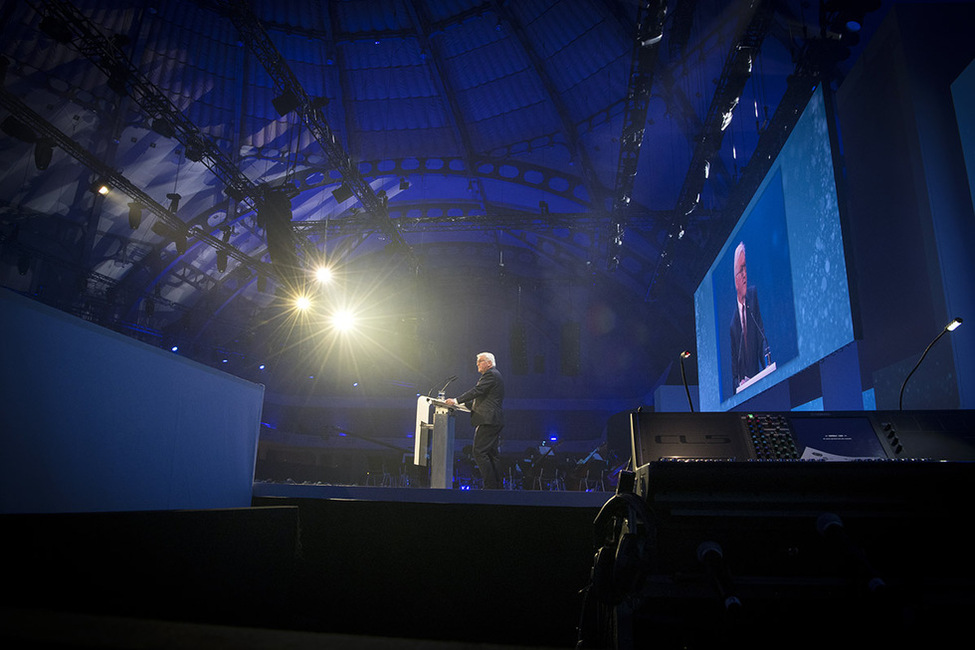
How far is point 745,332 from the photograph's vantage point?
457 cm

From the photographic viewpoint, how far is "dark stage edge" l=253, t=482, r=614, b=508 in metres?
2.44

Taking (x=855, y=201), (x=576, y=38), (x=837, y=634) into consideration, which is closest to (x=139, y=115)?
(x=576, y=38)

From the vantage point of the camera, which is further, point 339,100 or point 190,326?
point 190,326

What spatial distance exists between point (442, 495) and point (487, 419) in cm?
277

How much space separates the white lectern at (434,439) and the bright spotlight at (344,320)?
1017 cm

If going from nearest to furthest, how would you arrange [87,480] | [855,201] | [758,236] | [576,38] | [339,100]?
[87,480] < [855,201] < [758,236] < [576,38] < [339,100]

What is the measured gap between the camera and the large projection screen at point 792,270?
2.95 meters

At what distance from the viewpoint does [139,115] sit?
9.29 m

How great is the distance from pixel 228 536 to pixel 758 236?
414 cm

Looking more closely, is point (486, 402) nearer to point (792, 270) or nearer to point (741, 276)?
point (741, 276)

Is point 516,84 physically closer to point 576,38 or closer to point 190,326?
point 576,38

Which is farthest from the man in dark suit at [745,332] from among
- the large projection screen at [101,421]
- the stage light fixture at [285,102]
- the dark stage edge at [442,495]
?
the stage light fixture at [285,102]

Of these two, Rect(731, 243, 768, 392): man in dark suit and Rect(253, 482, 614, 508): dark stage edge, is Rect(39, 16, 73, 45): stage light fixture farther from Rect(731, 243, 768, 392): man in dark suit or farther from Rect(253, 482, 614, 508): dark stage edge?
Rect(731, 243, 768, 392): man in dark suit

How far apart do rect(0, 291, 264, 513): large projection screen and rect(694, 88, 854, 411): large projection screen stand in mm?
2897
